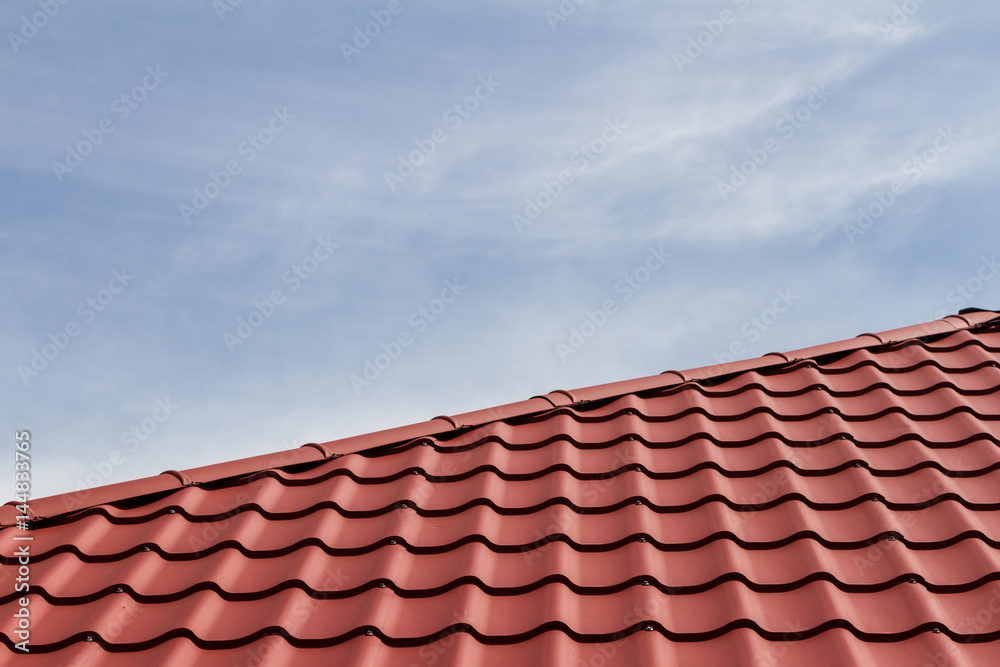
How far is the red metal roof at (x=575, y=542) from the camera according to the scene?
8.73 feet

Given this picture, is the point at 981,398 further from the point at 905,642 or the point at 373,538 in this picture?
the point at 373,538

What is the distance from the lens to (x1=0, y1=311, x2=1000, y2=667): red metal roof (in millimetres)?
2662

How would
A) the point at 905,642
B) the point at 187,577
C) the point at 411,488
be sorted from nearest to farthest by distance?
1. the point at 905,642
2. the point at 187,577
3. the point at 411,488

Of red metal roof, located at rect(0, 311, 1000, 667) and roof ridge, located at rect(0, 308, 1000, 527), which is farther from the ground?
roof ridge, located at rect(0, 308, 1000, 527)

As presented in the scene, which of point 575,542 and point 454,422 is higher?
point 454,422

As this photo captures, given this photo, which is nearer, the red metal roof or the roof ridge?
the red metal roof

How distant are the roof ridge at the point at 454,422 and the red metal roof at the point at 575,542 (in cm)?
1

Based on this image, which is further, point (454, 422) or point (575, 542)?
point (454, 422)

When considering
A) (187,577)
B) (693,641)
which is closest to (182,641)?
(187,577)

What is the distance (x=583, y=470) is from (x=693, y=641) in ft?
3.84

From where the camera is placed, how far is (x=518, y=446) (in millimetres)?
4043

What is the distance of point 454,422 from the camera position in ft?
14.0

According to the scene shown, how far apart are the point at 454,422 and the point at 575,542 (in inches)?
49.9

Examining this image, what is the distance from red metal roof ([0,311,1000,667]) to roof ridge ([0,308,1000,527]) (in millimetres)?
14
